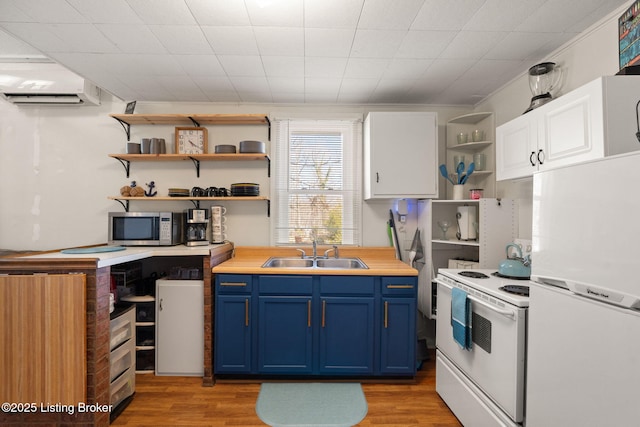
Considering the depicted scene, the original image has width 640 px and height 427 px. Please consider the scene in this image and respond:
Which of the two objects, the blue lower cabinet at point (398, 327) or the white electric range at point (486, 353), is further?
the blue lower cabinet at point (398, 327)

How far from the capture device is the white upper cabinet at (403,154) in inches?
107

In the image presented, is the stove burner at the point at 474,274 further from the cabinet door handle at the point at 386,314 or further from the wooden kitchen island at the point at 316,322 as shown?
the cabinet door handle at the point at 386,314

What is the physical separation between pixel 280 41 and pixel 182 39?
0.64m

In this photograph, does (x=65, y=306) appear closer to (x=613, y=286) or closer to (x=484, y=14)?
(x=613, y=286)

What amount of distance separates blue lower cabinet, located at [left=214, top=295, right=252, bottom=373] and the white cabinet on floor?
169 millimetres

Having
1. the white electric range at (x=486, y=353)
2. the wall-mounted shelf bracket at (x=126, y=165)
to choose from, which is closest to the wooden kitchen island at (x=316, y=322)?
the white electric range at (x=486, y=353)

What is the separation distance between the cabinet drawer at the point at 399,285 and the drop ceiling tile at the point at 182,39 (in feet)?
6.97

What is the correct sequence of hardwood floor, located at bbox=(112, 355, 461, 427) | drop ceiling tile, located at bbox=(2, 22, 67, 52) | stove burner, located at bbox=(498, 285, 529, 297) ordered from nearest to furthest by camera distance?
1. stove burner, located at bbox=(498, 285, 529, 297)
2. drop ceiling tile, located at bbox=(2, 22, 67, 52)
3. hardwood floor, located at bbox=(112, 355, 461, 427)

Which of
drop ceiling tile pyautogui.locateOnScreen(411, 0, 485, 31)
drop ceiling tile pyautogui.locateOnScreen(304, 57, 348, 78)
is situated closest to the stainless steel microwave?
drop ceiling tile pyautogui.locateOnScreen(304, 57, 348, 78)

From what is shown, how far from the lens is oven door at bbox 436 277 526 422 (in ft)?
4.72

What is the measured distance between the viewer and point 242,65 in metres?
2.33

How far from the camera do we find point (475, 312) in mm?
1784

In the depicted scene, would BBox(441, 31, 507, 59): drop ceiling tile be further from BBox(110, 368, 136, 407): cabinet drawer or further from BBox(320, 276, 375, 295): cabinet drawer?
BBox(110, 368, 136, 407): cabinet drawer

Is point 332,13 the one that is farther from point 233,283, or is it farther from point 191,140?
point 233,283
